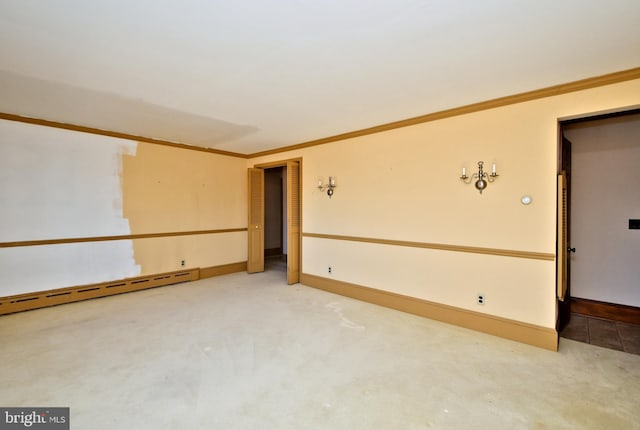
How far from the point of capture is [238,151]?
5.84 m

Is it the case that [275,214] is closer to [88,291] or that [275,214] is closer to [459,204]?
[88,291]

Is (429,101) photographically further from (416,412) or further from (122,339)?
(122,339)

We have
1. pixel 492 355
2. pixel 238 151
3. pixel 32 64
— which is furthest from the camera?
pixel 238 151

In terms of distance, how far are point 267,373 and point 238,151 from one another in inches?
176

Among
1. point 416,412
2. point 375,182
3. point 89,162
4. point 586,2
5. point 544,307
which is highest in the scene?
point 586,2

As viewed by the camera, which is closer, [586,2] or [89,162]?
[586,2]

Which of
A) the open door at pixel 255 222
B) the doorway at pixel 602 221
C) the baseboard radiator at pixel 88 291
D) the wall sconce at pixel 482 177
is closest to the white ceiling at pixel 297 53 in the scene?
the wall sconce at pixel 482 177

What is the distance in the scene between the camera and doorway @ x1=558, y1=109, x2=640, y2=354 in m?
3.56

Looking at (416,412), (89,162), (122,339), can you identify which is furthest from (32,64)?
(416,412)

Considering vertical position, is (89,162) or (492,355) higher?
(89,162)

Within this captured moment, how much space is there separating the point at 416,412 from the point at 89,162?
5.09 meters

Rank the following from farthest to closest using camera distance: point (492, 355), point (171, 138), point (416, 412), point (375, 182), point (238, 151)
→ 1. point (238, 151)
2. point (171, 138)
3. point (375, 182)
4. point (492, 355)
5. point (416, 412)

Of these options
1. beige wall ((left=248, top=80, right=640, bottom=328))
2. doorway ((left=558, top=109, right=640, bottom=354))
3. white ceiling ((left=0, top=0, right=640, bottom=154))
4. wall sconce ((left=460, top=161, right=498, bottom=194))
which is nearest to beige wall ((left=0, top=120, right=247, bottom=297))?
white ceiling ((left=0, top=0, right=640, bottom=154))

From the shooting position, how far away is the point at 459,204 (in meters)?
3.35
